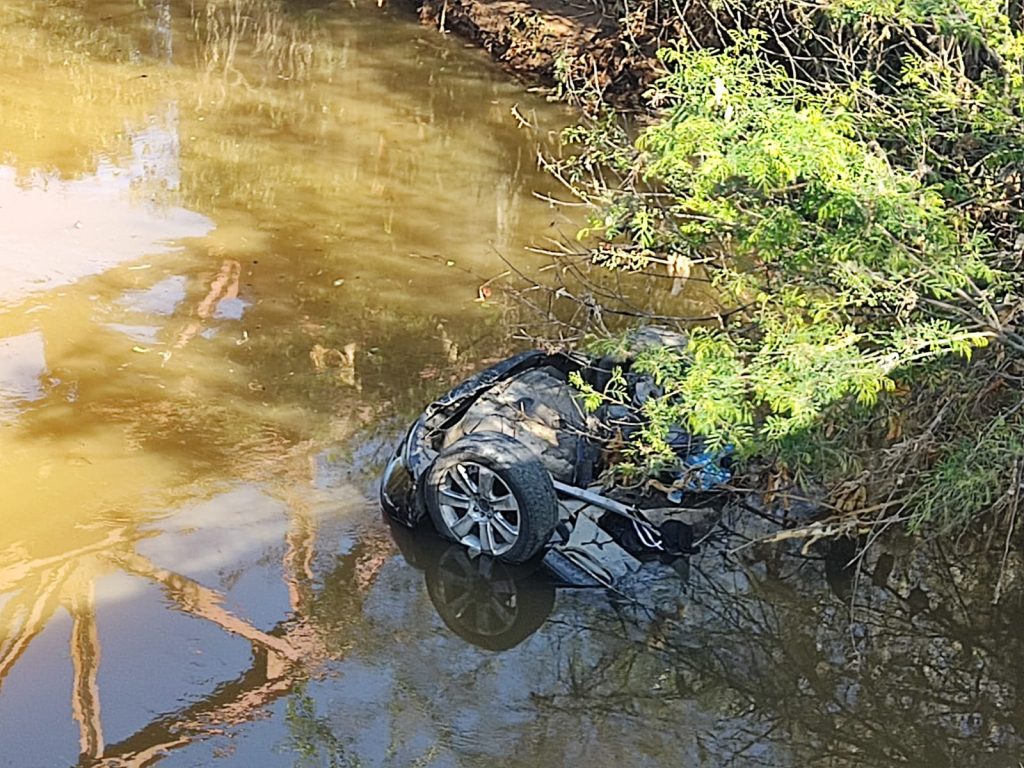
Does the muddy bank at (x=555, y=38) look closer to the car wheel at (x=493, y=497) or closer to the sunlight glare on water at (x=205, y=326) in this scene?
the sunlight glare on water at (x=205, y=326)

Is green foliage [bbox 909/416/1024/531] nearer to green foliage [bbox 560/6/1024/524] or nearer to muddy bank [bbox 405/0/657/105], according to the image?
green foliage [bbox 560/6/1024/524]

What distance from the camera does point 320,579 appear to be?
270 inches

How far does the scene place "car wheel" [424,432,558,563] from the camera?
6.59 meters

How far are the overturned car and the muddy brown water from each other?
0.94ft

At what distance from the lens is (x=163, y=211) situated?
11961 mm

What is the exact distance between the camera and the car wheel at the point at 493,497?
6590 mm

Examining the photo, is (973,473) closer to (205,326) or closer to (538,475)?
(538,475)

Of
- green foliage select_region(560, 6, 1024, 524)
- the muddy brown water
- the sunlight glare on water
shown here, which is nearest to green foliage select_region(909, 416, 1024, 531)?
green foliage select_region(560, 6, 1024, 524)

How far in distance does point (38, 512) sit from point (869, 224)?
494 cm

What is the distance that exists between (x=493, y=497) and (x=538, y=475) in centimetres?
30

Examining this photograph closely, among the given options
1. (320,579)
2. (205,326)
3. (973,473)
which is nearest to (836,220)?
(973,473)

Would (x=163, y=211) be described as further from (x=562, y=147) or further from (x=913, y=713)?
(x=913, y=713)

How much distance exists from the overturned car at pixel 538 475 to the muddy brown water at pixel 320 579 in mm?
287

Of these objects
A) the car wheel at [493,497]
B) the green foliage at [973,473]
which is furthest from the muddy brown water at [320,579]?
the green foliage at [973,473]
